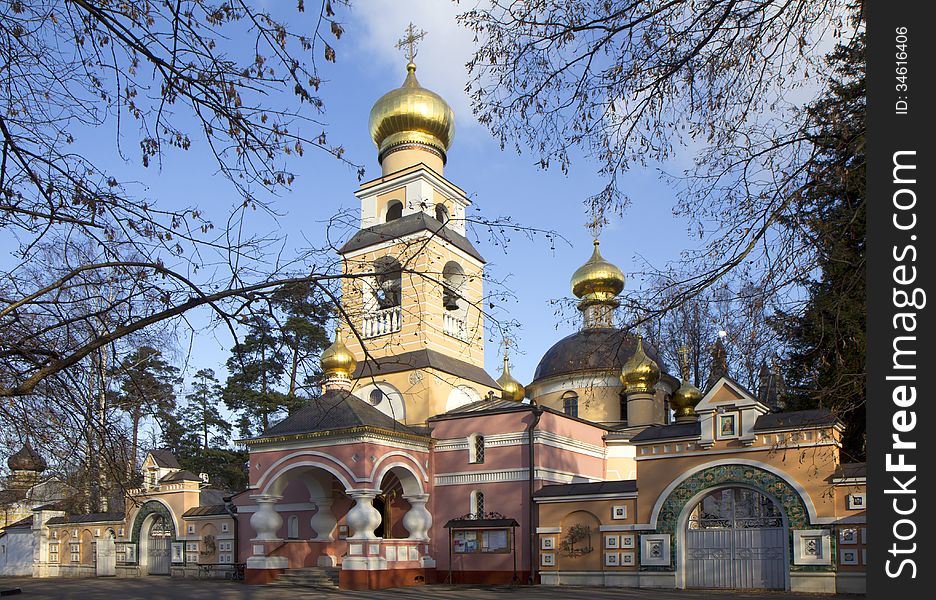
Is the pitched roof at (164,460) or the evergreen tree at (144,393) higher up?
the evergreen tree at (144,393)

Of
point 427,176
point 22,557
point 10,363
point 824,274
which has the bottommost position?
point 22,557

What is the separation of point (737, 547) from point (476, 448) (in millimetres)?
7022

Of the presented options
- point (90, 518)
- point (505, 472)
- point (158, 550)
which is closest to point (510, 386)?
point (505, 472)

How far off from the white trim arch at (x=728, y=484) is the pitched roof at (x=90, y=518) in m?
19.2

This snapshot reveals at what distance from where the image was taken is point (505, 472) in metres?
21.0

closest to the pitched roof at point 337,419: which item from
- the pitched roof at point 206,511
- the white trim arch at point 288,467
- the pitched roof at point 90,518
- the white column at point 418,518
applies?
the white trim arch at point 288,467

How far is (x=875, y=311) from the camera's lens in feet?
15.3

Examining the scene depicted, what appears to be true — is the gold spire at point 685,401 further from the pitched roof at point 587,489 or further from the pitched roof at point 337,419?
the pitched roof at point 337,419

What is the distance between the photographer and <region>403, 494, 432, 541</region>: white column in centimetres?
2120

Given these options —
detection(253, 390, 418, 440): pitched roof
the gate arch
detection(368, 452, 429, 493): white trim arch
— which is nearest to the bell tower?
detection(253, 390, 418, 440): pitched roof

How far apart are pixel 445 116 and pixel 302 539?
13197mm

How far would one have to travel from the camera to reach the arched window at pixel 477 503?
70.0ft

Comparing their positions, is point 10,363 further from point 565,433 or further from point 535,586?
point 565,433

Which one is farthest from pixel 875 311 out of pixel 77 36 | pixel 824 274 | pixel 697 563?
pixel 697 563
